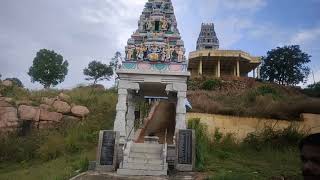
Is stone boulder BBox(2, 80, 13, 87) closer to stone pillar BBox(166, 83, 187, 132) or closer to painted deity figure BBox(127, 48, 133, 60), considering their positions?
painted deity figure BBox(127, 48, 133, 60)

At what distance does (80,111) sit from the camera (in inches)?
905

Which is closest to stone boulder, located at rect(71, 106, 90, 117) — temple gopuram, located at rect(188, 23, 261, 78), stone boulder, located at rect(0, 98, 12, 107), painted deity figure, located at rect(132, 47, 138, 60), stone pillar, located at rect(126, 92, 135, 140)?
stone boulder, located at rect(0, 98, 12, 107)

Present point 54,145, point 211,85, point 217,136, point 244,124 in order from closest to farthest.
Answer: point 217,136
point 244,124
point 54,145
point 211,85

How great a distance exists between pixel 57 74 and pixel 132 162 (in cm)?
2105

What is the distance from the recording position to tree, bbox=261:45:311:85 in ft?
113

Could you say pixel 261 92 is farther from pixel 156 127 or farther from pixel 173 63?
pixel 173 63

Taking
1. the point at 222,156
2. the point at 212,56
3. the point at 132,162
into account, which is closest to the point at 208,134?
the point at 222,156

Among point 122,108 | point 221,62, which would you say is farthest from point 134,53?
point 221,62

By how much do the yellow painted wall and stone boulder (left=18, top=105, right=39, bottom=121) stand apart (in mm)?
9839

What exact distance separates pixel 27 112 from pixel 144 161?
11.1 meters

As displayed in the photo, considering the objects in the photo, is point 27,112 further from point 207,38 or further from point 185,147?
point 207,38

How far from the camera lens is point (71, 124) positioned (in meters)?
21.9

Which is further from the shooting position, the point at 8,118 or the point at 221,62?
the point at 221,62

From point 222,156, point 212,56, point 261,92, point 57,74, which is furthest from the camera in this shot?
point 212,56
